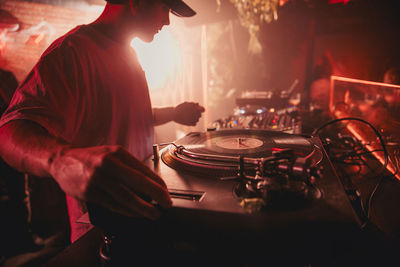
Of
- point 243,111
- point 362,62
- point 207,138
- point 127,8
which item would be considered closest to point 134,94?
point 127,8

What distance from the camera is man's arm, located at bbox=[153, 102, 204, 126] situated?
4.77 feet

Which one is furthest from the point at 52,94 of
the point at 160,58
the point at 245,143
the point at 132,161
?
the point at 160,58

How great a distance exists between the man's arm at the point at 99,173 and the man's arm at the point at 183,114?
932mm

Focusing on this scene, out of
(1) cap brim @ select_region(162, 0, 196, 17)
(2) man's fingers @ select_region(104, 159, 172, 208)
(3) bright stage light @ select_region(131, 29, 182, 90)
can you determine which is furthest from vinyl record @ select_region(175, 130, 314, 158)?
(3) bright stage light @ select_region(131, 29, 182, 90)

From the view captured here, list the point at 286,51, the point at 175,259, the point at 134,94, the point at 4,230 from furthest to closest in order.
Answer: the point at 286,51 < the point at 4,230 < the point at 134,94 < the point at 175,259

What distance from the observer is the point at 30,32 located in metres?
3.12

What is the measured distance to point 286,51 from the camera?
6859mm

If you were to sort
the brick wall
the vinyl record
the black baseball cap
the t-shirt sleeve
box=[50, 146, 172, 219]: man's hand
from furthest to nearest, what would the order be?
the brick wall, the black baseball cap, the vinyl record, the t-shirt sleeve, box=[50, 146, 172, 219]: man's hand

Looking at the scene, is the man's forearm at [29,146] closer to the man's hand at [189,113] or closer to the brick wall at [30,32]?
the man's hand at [189,113]

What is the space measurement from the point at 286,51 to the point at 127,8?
6.50 m

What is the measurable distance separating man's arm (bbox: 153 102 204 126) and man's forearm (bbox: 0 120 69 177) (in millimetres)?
904

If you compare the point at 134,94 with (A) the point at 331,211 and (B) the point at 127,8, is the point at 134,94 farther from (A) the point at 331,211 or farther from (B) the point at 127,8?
(A) the point at 331,211

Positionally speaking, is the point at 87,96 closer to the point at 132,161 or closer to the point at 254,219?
the point at 132,161

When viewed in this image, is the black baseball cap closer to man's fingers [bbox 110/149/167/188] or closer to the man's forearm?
the man's forearm
